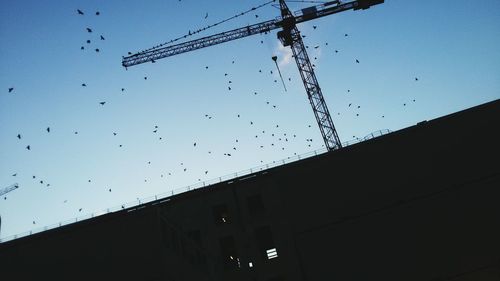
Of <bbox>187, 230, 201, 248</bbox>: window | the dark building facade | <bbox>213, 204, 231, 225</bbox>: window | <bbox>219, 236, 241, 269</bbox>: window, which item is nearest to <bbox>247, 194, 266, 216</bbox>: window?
the dark building facade

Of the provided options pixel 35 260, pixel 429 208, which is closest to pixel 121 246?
pixel 35 260

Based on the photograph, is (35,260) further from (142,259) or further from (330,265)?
(330,265)

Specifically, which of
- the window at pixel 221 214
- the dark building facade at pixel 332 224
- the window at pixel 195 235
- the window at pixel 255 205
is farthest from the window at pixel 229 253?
the window at pixel 255 205

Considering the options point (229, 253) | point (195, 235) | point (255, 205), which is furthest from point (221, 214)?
point (229, 253)

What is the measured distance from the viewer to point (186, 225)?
2588 centimetres

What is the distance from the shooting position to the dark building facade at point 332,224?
67.2 feet

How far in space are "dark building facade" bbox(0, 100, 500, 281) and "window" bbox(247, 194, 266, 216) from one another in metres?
0.08

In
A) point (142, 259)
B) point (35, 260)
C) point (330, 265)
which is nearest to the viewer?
point (142, 259)

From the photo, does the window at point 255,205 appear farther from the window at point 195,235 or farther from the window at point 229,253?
the window at point 195,235

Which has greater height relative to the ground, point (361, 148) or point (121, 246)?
point (361, 148)

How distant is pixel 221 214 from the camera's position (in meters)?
26.5

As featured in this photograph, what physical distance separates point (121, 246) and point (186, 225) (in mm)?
6387

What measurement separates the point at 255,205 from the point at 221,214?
2746 millimetres

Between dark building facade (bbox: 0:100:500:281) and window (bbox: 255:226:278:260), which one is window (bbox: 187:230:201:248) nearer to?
dark building facade (bbox: 0:100:500:281)
